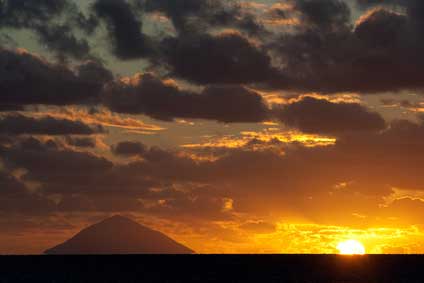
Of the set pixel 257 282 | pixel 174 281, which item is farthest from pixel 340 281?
pixel 174 281

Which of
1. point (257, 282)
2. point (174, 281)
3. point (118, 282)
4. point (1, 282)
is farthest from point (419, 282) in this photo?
point (1, 282)

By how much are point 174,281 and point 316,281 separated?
2810 centimetres

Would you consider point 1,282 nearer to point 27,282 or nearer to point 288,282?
point 27,282

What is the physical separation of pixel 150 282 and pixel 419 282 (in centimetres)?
5212

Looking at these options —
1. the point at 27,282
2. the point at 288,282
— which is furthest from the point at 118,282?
the point at 288,282

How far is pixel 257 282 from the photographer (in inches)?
5969

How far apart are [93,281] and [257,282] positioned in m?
32.0

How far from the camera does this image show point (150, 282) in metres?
→ 150

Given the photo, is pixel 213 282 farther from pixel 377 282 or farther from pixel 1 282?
pixel 1 282

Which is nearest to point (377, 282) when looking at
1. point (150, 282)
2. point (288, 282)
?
point (288, 282)

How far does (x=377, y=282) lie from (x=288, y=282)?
675 inches

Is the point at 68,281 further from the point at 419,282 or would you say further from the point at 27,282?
the point at 419,282

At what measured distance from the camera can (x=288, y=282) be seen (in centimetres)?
15100

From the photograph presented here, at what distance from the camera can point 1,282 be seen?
148125 mm
